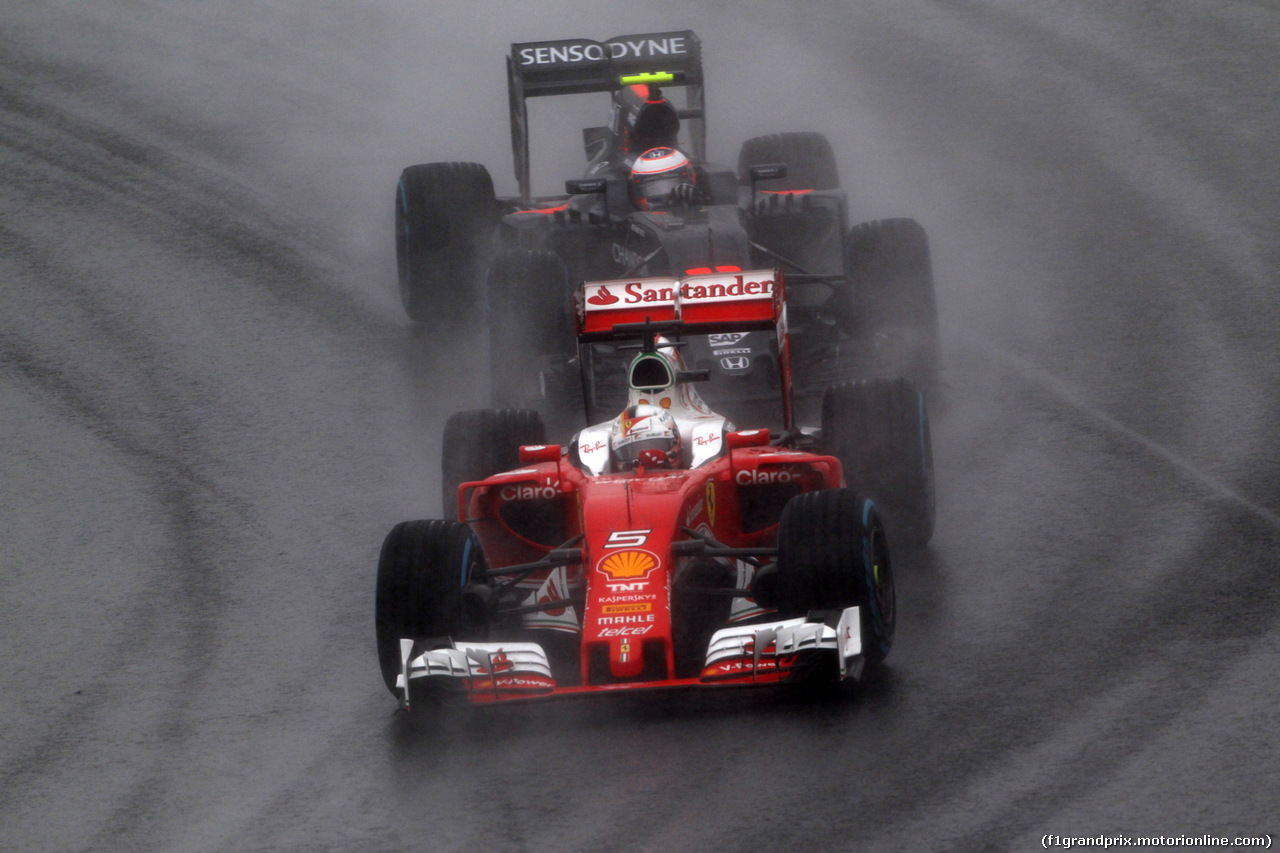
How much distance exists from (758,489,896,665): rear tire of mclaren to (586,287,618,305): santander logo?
2.10 meters

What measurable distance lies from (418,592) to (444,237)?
6.32 m

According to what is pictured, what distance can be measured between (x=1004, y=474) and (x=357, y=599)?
13.0ft

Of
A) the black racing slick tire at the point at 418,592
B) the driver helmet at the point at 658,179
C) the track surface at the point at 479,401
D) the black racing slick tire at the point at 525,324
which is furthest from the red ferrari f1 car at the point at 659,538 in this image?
the driver helmet at the point at 658,179

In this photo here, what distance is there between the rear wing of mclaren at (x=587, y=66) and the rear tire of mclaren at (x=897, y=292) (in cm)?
281

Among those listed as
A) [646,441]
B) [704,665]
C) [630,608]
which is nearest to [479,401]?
[646,441]

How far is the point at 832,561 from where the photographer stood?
706 centimetres

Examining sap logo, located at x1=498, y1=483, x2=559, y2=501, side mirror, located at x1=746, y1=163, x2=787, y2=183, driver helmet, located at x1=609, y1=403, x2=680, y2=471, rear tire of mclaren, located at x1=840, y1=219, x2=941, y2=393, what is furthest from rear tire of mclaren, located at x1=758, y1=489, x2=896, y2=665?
side mirror, located at x1=746, y1=163, x2=787, y2=183

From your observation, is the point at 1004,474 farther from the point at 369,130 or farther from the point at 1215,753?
the point at 369,130

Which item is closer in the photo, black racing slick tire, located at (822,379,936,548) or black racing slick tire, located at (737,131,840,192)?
black racing slick tire, located at (822,379,936,548)

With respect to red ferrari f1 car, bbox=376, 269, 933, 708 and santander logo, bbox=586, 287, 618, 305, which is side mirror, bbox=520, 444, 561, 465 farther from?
santander logo, bbox=586, 287, 618, 305

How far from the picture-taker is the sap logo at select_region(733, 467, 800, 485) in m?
8.22

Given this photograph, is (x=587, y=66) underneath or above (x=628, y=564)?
above

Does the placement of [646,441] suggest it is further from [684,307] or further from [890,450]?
[890,450]

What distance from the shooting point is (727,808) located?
6.13 m
